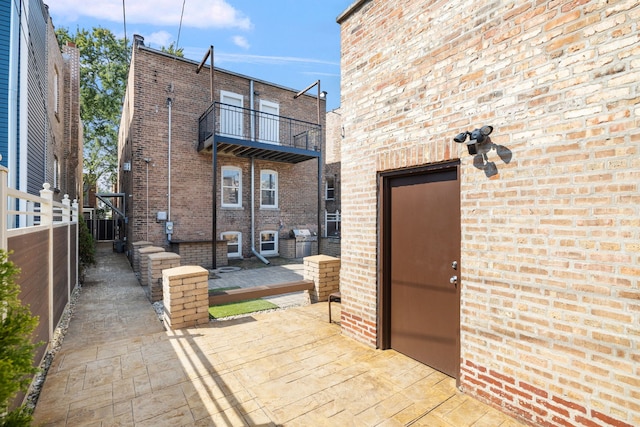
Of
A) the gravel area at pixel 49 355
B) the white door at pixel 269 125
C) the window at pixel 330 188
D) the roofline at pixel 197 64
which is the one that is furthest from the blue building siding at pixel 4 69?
the window at pixel 330 188

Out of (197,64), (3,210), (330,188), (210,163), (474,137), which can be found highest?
(197,64)

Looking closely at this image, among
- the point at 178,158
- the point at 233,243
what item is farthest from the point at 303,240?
the point at 178,158

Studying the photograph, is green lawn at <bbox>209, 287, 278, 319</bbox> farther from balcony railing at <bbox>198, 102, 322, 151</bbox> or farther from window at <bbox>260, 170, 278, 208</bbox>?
window at <bbox>260, 170, 278, 208</bbox>

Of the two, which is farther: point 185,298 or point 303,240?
point 303,240

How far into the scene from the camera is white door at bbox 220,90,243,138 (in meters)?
11.7

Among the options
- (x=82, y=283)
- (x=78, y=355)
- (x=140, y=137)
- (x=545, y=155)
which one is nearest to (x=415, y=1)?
(x=545, y=155)

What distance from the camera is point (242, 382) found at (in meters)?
3.02

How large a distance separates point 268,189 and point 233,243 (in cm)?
271

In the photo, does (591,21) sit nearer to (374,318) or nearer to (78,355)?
(374,318)

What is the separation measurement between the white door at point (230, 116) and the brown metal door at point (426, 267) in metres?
9.70

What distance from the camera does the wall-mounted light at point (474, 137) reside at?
2.61m

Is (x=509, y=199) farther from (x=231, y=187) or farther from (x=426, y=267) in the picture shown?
(x=231, y=187)

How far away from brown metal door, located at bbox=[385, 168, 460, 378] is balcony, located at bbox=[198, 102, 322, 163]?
7925 mm

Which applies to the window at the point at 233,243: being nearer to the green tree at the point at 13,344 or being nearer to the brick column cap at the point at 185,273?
the brick column cap at the point at 185,273
